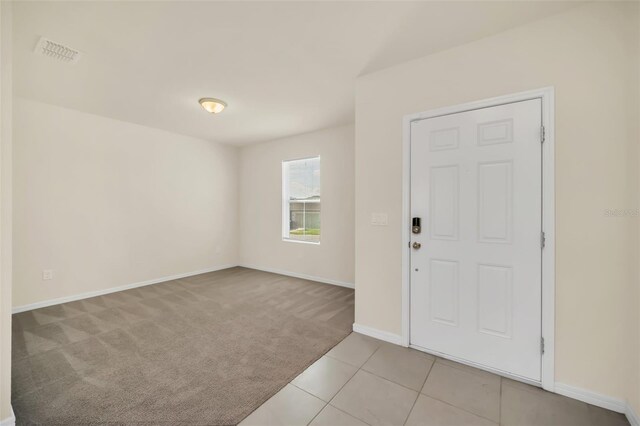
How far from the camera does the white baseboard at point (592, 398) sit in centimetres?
171

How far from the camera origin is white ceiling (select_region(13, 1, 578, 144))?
6.21 ft

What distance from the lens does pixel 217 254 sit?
221 inches

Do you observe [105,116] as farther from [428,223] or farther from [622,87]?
[622,87]

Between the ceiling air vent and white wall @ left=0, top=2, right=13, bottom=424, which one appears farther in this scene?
the ceiling air vent

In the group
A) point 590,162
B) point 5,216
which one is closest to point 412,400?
point 590,162

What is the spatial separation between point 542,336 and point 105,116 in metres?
5.84

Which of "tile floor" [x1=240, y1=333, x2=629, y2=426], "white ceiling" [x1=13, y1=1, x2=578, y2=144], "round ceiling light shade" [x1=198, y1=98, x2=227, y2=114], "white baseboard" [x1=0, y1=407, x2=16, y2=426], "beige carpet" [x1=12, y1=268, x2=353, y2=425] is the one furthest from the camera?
"round ceiling light shade" [x1=198, y1=98, x2=227, y2=114]

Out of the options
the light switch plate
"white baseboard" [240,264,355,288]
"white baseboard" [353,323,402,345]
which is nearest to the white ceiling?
the light switch plate

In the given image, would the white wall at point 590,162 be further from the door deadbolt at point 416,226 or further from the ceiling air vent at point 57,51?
the ceiling air vent at point 57,51

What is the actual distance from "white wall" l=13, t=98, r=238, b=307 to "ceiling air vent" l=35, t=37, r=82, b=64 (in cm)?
160

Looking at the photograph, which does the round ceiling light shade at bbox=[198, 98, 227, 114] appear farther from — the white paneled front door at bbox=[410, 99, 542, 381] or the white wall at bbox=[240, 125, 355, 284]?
the white paneled front door at bbox=[410, 99, 542, 381]

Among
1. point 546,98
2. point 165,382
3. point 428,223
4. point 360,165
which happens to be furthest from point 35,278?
point 546,98

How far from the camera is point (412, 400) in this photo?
1.80 m

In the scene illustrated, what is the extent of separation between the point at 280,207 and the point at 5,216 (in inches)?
156
